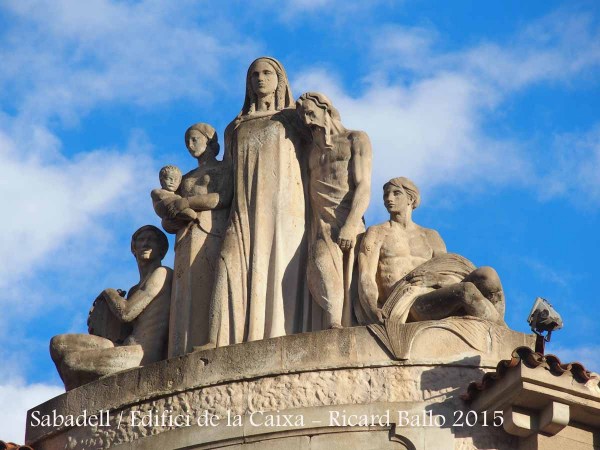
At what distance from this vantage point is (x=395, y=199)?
25.6 meters

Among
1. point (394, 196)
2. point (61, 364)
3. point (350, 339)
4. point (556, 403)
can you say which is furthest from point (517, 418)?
point (61, 364)

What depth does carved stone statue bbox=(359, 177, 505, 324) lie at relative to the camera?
79.7 ft

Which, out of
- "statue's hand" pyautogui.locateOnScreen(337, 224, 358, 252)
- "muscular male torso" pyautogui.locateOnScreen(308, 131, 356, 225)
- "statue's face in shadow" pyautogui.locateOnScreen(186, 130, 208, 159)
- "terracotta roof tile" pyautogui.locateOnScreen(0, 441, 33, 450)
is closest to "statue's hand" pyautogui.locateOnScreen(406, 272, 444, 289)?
"statue's hand" pyautogui.locateOnScreen(337, 224, 358, 252)

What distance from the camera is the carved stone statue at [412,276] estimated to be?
2428 cm

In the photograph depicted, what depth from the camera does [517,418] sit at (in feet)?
75.5

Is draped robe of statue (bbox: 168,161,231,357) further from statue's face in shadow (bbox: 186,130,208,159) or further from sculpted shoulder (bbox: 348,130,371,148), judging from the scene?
sculpted shoulder (bbox: 348,130,371,148)

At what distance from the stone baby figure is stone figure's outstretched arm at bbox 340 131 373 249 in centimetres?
203

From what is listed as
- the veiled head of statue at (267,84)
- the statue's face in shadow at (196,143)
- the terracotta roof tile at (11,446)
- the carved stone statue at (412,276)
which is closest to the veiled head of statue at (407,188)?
the carved stone statue at (412,276)

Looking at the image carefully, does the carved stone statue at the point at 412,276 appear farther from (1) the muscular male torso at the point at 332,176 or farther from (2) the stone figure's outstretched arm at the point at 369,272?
(1) the muscular male torso at the point at 332,176

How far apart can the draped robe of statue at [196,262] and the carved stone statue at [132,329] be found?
248mm

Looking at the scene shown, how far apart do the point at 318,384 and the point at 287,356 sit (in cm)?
52

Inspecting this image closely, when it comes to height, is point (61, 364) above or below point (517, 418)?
above

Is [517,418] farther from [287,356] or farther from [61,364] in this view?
[61,364]

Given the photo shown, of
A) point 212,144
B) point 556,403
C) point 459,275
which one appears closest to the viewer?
point 556,403
